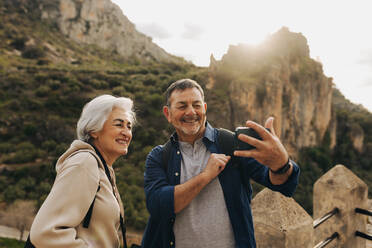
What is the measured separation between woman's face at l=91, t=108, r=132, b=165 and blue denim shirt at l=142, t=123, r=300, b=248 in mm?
249

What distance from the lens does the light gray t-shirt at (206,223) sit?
54.3 inches

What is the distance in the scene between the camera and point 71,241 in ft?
3.65

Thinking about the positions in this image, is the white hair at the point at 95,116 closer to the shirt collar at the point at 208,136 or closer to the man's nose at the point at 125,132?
the man's nose at the point at 125,132

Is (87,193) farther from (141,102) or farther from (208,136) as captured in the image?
(141,102)

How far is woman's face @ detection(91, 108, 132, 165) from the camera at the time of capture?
1.56 m

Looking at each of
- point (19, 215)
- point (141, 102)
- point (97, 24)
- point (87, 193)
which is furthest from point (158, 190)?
point (97, 24)

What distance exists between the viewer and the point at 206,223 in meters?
1.39

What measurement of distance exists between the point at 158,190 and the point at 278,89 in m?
27.9

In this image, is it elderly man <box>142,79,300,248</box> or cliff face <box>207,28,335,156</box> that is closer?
elderly man <box>142,79,300,248</box>

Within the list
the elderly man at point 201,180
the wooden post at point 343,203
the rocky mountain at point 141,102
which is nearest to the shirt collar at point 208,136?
the elderly man at point 201,180

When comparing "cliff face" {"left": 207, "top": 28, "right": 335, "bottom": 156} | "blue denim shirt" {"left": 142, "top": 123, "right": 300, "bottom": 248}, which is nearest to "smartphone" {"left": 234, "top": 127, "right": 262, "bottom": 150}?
"blue denim shirt" {"left": 142, "top": 123, "right": 300, "bottom": 248}

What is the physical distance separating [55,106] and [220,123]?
48.0 feet

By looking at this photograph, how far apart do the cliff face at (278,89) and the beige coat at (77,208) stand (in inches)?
834

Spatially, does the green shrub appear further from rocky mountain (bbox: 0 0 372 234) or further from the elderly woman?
the elderly woman
